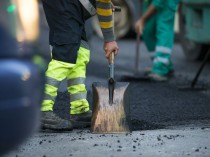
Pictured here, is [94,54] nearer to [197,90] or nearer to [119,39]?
[119,39]

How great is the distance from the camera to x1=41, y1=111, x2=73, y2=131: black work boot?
20.2 ft

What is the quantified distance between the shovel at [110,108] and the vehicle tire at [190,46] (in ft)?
16.1

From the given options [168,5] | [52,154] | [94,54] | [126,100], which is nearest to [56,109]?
[126,100]

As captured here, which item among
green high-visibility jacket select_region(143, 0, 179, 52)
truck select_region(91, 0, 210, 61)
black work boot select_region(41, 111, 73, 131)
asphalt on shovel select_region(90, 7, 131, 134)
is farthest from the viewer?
truck select_region(91, 0, 210, 61)

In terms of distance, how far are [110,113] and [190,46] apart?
5.55 meters

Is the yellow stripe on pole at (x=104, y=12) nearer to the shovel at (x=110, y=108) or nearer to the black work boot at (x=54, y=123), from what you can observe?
the shovel at (x=110, y=108)

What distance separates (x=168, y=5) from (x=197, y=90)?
54.5 inches

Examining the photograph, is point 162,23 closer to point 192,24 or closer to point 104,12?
point 192,24

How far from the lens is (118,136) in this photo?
596 cm

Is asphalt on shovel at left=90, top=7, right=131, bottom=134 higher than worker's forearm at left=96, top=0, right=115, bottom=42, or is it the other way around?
worker's forearm at left=96, top=0, right=115, bottom=42

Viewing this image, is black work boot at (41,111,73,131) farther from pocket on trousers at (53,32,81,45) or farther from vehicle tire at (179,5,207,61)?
vehicle tire at (179,5,207,61)

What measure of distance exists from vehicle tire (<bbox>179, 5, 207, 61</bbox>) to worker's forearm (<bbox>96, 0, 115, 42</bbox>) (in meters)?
4.84

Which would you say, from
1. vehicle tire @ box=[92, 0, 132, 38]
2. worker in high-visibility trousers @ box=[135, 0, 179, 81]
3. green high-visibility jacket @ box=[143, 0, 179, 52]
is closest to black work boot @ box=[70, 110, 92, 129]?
worker in high-visibility trousers @ box=[135, 0, 179, 81]

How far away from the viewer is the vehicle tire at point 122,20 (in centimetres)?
1399
